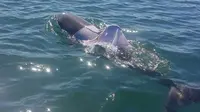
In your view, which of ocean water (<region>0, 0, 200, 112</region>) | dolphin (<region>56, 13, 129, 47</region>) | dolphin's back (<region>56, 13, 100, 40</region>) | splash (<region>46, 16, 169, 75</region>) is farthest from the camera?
dolphin's back (<region>56, 13, 100, 40</region>)

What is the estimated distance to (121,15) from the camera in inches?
502

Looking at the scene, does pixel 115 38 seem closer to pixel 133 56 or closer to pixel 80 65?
pixel 133 56

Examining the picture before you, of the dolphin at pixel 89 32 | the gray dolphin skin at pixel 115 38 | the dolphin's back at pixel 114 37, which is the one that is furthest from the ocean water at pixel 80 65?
the dolphin's back at pixel 114 37

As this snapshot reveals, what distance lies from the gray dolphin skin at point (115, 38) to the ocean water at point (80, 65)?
0.62ft

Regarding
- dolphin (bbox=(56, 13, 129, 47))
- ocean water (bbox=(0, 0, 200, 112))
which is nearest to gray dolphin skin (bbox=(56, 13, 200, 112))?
dolphin (bbox=(56, 13, 129, 47))

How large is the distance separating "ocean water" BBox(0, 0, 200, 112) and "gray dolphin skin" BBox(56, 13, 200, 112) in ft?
0.62

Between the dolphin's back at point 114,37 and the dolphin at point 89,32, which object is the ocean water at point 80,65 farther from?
the dolphin's back at point 114,37

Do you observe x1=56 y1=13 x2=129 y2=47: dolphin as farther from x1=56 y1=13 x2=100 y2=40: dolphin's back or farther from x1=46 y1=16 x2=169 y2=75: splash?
x1=46 y1=16 x2=169 y2=75: splash

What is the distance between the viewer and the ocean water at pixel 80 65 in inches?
278

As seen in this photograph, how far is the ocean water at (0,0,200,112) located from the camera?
7062mm

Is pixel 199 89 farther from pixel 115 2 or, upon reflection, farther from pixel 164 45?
pixel 115 2

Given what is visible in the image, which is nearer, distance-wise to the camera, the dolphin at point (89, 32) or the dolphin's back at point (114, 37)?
the dolphin's back at point (114, 37)

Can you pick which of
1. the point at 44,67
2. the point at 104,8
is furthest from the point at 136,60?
the point at 104,8

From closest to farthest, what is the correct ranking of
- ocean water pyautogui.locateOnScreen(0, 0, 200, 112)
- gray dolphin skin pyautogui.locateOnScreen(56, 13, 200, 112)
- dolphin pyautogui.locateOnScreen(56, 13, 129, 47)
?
ocean water pyautogui.locateOnScreen(0, 0, 200, 112) < gray dolphin skin pyautogui.locateOnScreen(56, 13, 200, 112) < dolphin pyautogui.locateOnScreen(56, 13, 129, 47)
